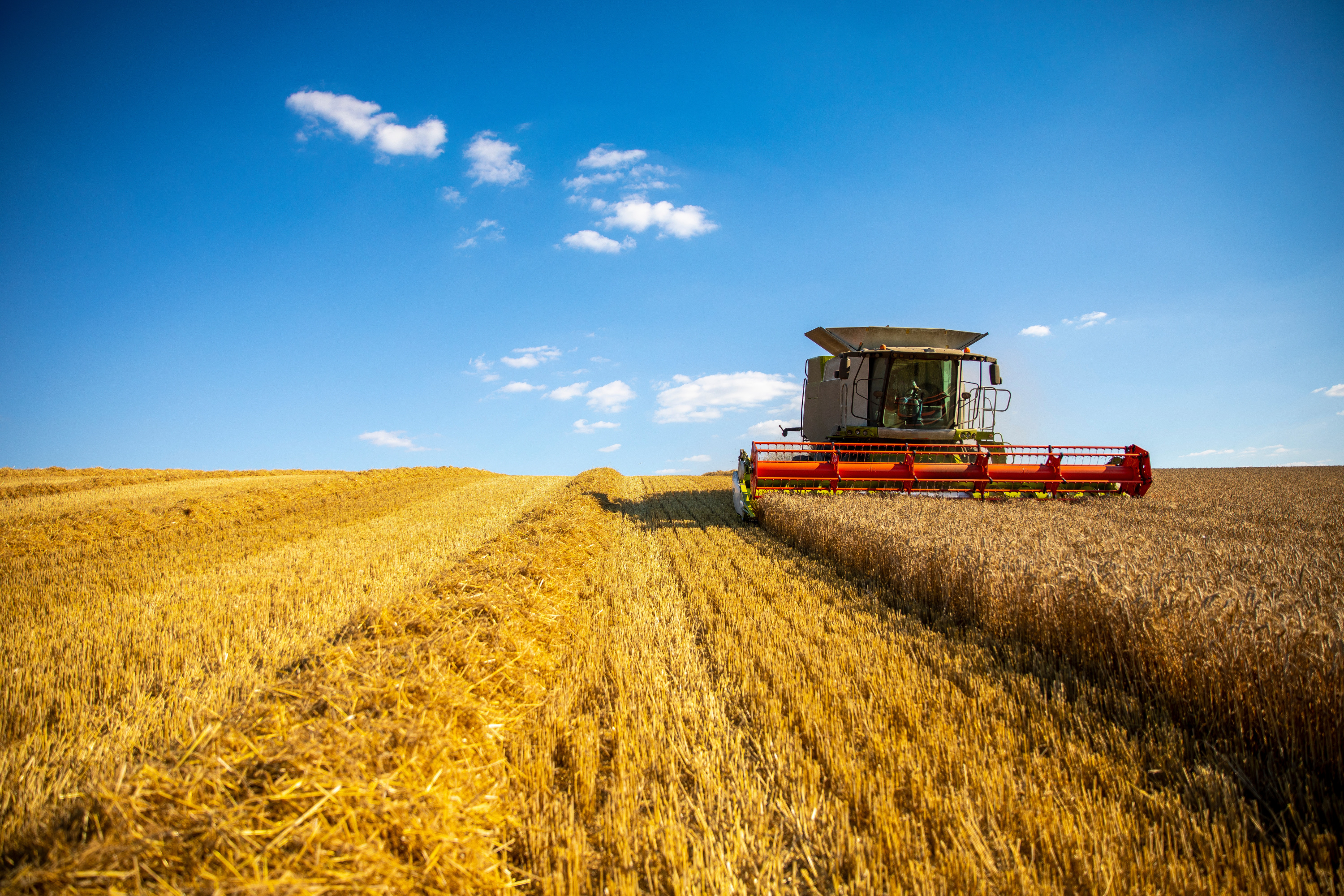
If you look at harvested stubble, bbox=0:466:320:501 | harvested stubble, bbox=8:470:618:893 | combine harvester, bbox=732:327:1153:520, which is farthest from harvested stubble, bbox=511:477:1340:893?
harvested stubble, bbox=0:466:320:501

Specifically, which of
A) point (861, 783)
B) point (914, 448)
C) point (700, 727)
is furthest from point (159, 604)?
point (914, 448)

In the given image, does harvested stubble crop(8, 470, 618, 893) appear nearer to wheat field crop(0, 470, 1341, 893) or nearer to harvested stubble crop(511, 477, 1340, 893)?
wheat field crop(0, 470, 1341, 893)

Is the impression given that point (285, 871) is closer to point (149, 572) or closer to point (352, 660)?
point (352, 660)

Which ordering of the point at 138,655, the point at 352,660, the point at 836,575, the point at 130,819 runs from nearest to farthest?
1. the point at 130,819
2. the point at 352,660
3. the point at 138,655
4. the point at 836,575

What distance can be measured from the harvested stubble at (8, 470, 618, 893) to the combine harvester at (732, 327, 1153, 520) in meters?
7.29

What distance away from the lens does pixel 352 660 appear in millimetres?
2850

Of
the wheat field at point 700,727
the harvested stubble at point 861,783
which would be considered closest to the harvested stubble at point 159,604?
the wheat field at point 700,727

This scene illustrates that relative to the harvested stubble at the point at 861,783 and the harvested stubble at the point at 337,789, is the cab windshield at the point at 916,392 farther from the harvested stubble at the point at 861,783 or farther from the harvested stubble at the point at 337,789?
the harvested stubble at the point at 337,789

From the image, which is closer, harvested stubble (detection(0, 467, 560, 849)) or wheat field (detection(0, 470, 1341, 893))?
wheat field (detection(0, 470, 1341, 893))

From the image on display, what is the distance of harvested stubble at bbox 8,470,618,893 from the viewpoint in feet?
5.34

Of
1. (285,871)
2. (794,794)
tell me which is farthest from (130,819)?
(794,794)

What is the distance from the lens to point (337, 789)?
187 cm

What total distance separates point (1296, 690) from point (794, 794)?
225cm

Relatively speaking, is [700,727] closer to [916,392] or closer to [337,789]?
[337,789]
